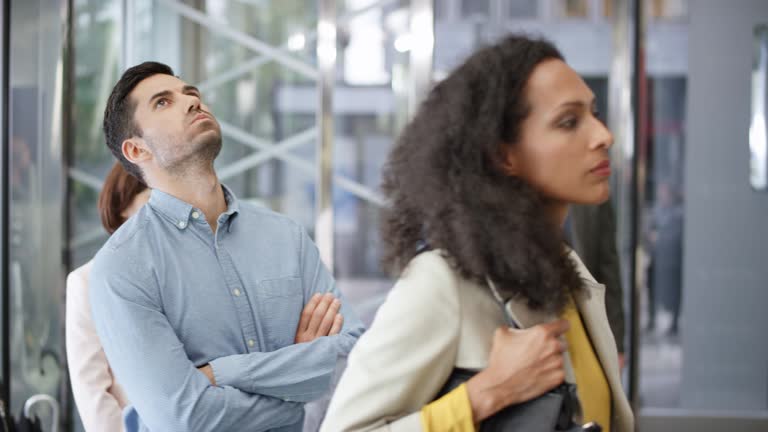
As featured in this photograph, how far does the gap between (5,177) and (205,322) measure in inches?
A: 114

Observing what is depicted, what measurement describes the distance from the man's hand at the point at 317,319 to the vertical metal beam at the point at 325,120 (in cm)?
251

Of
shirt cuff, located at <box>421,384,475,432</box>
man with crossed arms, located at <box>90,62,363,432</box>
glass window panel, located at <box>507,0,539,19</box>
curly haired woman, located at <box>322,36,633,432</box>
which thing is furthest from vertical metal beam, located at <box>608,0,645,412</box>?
shirt cuff, located at <box>421,384,475,432</box>

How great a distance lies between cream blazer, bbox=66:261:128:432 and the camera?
6.33 feet

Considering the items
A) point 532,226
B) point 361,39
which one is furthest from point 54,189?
point 532,226

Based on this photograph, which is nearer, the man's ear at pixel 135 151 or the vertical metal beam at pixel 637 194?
the man's ear at pixel 135 151

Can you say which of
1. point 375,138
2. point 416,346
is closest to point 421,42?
point 375,138

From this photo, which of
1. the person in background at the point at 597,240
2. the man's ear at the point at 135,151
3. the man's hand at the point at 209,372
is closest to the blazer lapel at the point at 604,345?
the man's hand at the point at 209,372

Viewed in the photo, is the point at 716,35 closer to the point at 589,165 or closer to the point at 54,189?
the point at 54,189

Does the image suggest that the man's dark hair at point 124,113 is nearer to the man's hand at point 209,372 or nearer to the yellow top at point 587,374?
the man's hand at point 209,372

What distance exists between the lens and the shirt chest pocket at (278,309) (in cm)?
144

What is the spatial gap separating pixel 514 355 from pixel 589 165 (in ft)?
0.87

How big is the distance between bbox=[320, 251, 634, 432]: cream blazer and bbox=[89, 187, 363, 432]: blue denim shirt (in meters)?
0.31

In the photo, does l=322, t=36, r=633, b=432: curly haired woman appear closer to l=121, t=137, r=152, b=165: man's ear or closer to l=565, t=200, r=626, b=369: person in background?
l=121, t=137, r=152, b=165: man's ear

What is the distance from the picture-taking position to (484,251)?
107 cm
